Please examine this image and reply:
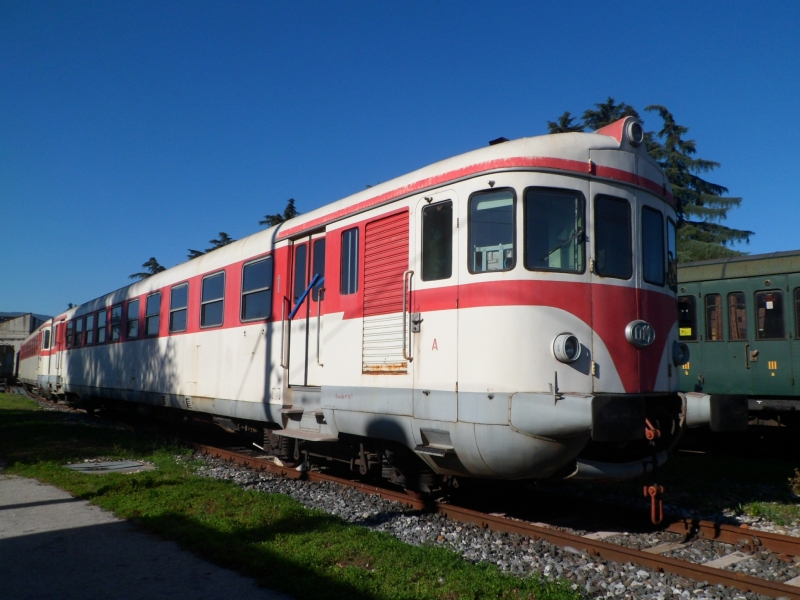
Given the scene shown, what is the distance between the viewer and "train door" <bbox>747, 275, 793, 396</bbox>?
1189 centimetres

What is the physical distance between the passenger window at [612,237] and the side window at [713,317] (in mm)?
7537

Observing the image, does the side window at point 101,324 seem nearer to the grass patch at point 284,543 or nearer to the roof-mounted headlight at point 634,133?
the grass patch at point 284,543

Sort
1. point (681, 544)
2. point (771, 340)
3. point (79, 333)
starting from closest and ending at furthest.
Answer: point (681, 544)
point (771, 340)
point (79, 333)

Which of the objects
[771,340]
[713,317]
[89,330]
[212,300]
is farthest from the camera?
[89,330]

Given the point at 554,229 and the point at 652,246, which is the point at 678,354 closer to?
the point at 652,246

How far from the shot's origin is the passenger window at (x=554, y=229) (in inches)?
244

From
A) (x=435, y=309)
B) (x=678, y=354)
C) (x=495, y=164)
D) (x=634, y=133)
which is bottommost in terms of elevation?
(x=678, y=354)

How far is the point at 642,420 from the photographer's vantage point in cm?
596

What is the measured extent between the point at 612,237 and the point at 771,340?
738 centimetres

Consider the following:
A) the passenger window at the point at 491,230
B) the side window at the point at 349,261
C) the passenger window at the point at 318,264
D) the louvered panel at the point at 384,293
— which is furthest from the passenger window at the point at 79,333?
the passenger window at the point at 491,230

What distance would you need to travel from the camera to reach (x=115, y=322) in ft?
54.5

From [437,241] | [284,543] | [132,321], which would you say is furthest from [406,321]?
[132,321]

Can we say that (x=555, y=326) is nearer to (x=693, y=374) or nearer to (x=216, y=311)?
(x=216, y=311)

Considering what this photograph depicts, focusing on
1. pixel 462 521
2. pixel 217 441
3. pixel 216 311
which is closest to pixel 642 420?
pixel 462 521
